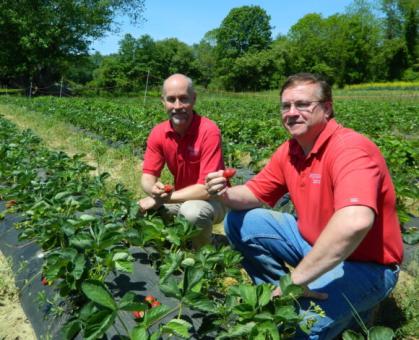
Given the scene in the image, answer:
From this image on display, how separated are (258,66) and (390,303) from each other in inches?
1902

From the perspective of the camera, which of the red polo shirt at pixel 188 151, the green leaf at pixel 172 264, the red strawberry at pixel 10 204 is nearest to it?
the green leaf at pixel 172 264

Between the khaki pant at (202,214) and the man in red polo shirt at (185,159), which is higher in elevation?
the man in red polo shirt at (185,159)

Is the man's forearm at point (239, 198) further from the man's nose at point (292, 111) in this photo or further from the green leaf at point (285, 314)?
the green leaf at point (285, 314)

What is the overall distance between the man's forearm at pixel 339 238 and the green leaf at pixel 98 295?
0.79 metres

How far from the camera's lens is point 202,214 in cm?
281

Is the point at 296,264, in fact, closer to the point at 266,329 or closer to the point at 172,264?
the point at 172,264

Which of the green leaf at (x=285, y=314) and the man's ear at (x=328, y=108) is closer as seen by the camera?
the green leaf at (x=285, y=314)

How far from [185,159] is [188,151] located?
7 centimetres

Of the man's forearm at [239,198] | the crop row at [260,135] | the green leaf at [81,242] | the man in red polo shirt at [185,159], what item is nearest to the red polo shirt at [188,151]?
the man in red polo shirt at [185,159]

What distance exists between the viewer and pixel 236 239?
2531 millimetres

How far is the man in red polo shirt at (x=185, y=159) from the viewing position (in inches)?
115

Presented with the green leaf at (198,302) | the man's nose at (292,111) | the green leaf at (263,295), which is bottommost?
the green leaf at (198,302)

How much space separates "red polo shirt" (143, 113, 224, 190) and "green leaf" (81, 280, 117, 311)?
4.70 feet

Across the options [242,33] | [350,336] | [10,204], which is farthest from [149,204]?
[242,33]
